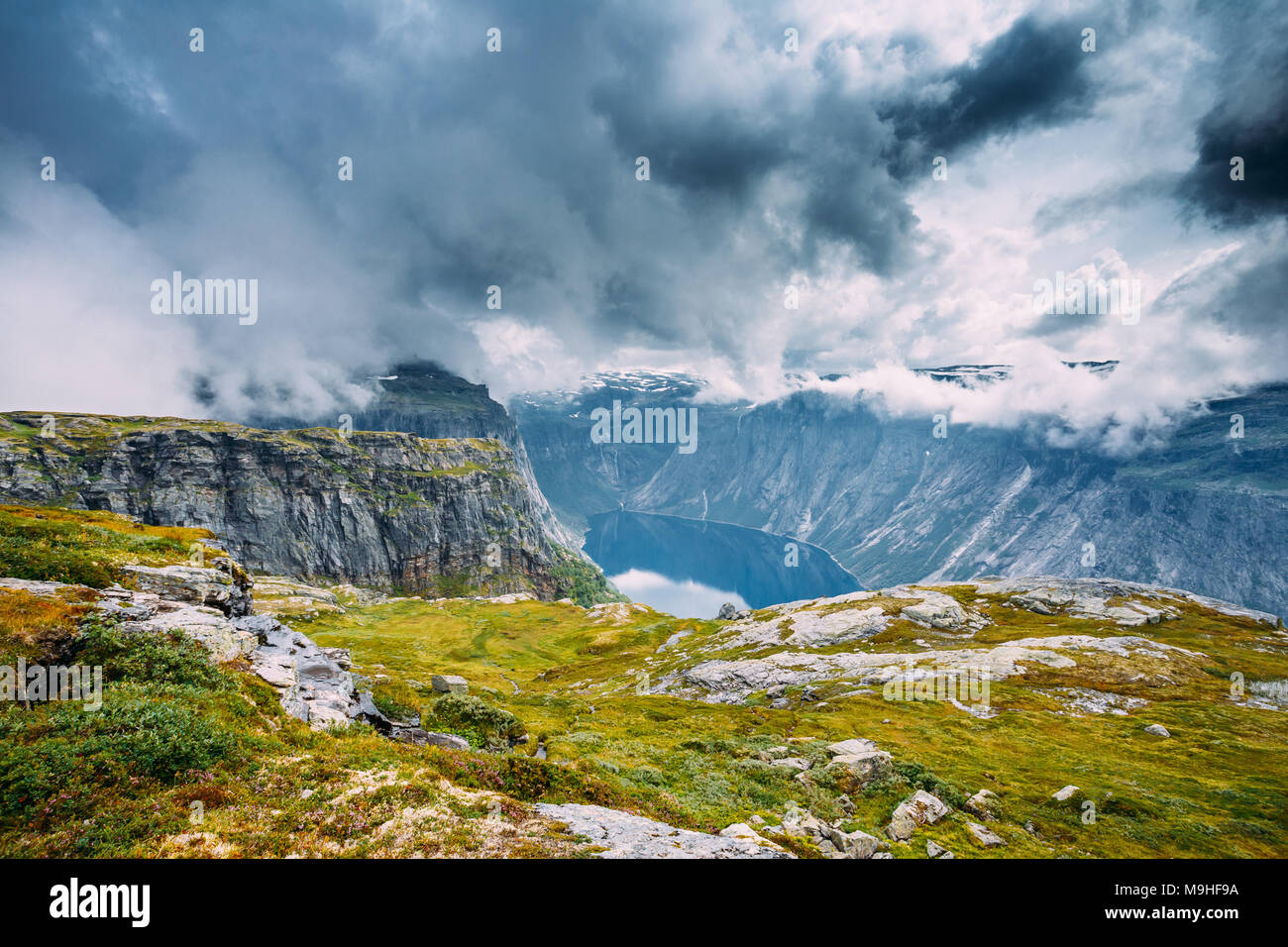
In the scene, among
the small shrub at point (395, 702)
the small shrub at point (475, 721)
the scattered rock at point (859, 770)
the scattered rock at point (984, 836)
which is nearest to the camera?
the scattered rock at point (984, 836)

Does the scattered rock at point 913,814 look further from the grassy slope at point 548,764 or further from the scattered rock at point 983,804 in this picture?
the scattered rock at point 983,804

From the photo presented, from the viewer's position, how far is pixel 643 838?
13625mm

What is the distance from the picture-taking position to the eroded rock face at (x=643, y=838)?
1254 centimetres

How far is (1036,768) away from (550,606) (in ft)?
476

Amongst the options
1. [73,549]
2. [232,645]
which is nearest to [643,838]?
[232,645]

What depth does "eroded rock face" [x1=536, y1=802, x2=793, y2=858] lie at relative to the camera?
41.1ft

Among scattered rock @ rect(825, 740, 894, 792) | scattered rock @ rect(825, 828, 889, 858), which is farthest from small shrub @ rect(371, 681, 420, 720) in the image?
scattered rock @ rect(825, 740, 894, 792)

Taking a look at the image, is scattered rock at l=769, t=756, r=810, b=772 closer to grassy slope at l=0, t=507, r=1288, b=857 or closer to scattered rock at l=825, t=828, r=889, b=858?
grassy slope at l=0, t=507, r=1288, b=857

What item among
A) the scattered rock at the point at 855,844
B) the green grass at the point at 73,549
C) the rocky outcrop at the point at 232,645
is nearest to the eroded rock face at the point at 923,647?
the scattered rock at the point at 855,844

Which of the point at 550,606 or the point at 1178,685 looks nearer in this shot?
the point at 1178,685

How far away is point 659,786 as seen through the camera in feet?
69.4

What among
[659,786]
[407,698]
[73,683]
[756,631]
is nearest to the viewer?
[73,683]
